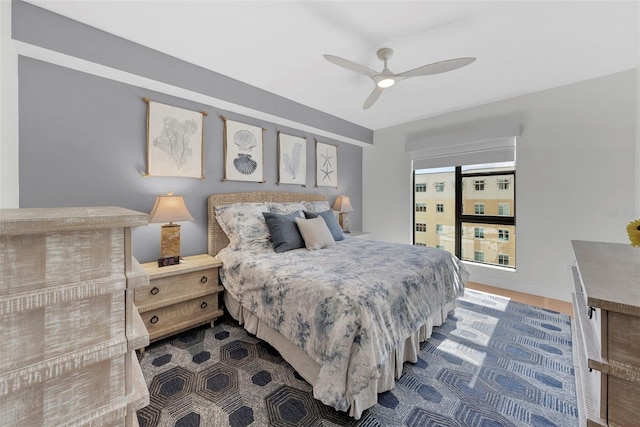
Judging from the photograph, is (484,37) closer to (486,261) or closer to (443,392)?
(443,392)

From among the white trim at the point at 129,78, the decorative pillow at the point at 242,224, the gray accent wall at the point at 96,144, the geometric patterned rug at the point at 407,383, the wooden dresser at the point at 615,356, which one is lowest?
the geometric patterned rug at the point at 407,383

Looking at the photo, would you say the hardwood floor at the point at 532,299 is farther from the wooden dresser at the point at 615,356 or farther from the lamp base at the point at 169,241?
the lamp base at the point at 169,241

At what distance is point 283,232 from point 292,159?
141cm

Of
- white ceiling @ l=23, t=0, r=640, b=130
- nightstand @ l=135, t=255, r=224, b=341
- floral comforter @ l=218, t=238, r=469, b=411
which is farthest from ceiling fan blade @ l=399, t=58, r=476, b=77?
nightstand @ l=135, t=255, r=224, b=341

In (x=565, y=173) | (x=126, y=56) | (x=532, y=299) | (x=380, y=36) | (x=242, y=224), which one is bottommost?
(x=532, y=299)

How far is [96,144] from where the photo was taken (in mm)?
2168

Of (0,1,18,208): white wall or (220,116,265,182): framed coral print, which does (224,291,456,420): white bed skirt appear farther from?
(0,1,18,208): white wall

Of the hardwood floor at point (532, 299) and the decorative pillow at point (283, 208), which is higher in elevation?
the decorative pillow at point (283, 208)

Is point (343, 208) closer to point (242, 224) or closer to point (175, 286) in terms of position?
point (242, 224)

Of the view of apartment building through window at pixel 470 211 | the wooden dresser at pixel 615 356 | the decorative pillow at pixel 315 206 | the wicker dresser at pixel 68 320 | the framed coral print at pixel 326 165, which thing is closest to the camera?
the wicker dresser at pixel 68 320

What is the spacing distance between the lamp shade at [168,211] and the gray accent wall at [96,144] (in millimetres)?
260

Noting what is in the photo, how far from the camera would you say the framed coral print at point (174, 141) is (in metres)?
2.43

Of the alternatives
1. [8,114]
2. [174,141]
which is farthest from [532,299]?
[8,114]

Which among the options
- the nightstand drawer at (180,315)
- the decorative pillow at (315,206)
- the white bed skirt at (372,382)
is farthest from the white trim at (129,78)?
the white bed skirt at (372,382)
